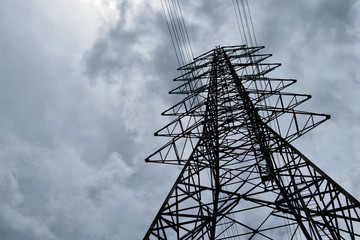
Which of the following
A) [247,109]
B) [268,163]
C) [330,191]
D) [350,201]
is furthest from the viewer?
→ [247,109]

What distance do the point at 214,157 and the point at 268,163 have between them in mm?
2291

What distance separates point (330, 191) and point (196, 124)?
18.7 feet

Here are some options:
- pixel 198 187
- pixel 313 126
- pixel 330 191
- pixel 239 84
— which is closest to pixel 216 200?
pixel 198 187

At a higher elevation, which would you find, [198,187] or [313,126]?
[313,126]

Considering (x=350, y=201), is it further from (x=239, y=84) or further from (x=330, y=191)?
(x=239, y=84)

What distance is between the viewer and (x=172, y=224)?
807 cm

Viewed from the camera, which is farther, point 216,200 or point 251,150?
point 251,150

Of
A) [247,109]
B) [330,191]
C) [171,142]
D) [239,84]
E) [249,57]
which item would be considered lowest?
[330,191]

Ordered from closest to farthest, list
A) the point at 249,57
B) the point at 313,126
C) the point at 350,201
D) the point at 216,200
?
the point at 350,201, the point at 216,200, the point at 313,126, the point at 249,57

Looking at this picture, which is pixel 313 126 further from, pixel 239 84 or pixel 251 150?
pixel 239 84

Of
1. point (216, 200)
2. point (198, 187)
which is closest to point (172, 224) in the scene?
point (198, 187)

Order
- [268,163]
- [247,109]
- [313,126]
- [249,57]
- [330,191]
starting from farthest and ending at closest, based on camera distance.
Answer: [249,57], [247,109], [313,126], [268,163], [330,191]

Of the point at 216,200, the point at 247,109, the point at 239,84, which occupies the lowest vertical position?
the point at 216,200

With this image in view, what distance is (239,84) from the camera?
45.4ft
